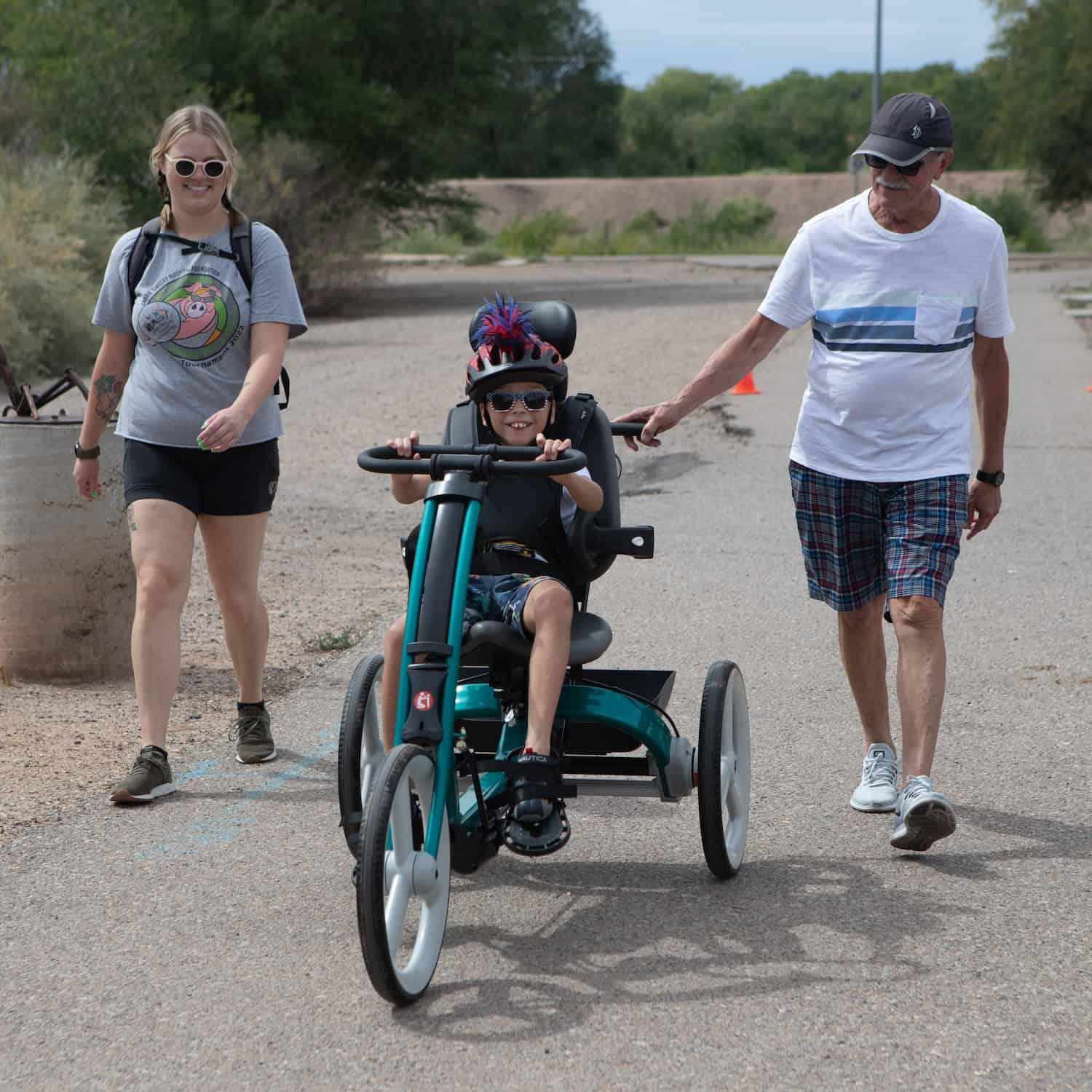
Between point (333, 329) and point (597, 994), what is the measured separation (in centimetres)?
2396

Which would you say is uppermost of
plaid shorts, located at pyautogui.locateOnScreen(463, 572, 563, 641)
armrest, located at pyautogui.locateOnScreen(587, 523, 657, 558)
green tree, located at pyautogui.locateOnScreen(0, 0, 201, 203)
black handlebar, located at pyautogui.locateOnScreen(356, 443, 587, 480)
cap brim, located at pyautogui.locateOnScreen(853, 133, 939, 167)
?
green tree, located at pyautogui.locateOnScreen(0, 0, 201, 203)

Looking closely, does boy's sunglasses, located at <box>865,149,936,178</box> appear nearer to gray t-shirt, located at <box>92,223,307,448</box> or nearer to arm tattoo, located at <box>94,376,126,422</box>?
gray t-shirt, located at <box>92,223,307,448</box>

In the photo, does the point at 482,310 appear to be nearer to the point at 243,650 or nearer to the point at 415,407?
the point at 243,650

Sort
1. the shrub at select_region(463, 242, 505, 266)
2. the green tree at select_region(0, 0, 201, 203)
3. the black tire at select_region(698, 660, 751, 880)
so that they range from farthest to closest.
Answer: the shrub at select_region(463, 242, 505, 266), the green tree at select_region(0, 0, 201, 203), the black tire at select_region(698, 660, 751, 880)

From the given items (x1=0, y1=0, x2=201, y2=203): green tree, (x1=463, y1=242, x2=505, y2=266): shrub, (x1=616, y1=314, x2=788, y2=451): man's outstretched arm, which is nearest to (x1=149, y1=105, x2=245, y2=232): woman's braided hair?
(x1=616, y1=314, x2=788, y2=451): man's outstretched arm

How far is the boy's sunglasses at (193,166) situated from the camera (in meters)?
5.02

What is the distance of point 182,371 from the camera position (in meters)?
5.14

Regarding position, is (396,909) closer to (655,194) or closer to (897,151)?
(897,151)

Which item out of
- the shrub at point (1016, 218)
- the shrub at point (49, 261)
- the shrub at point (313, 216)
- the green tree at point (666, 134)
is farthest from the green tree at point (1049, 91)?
the green tree at point (666, 134)

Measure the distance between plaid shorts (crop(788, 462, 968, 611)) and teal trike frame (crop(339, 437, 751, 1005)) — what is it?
517 millimetres

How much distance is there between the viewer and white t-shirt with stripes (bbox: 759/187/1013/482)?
4.60m

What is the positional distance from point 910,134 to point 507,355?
1.27 metres

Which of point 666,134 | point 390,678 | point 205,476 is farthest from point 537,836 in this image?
point 666,134

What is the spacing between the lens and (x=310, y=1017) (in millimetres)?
3521
